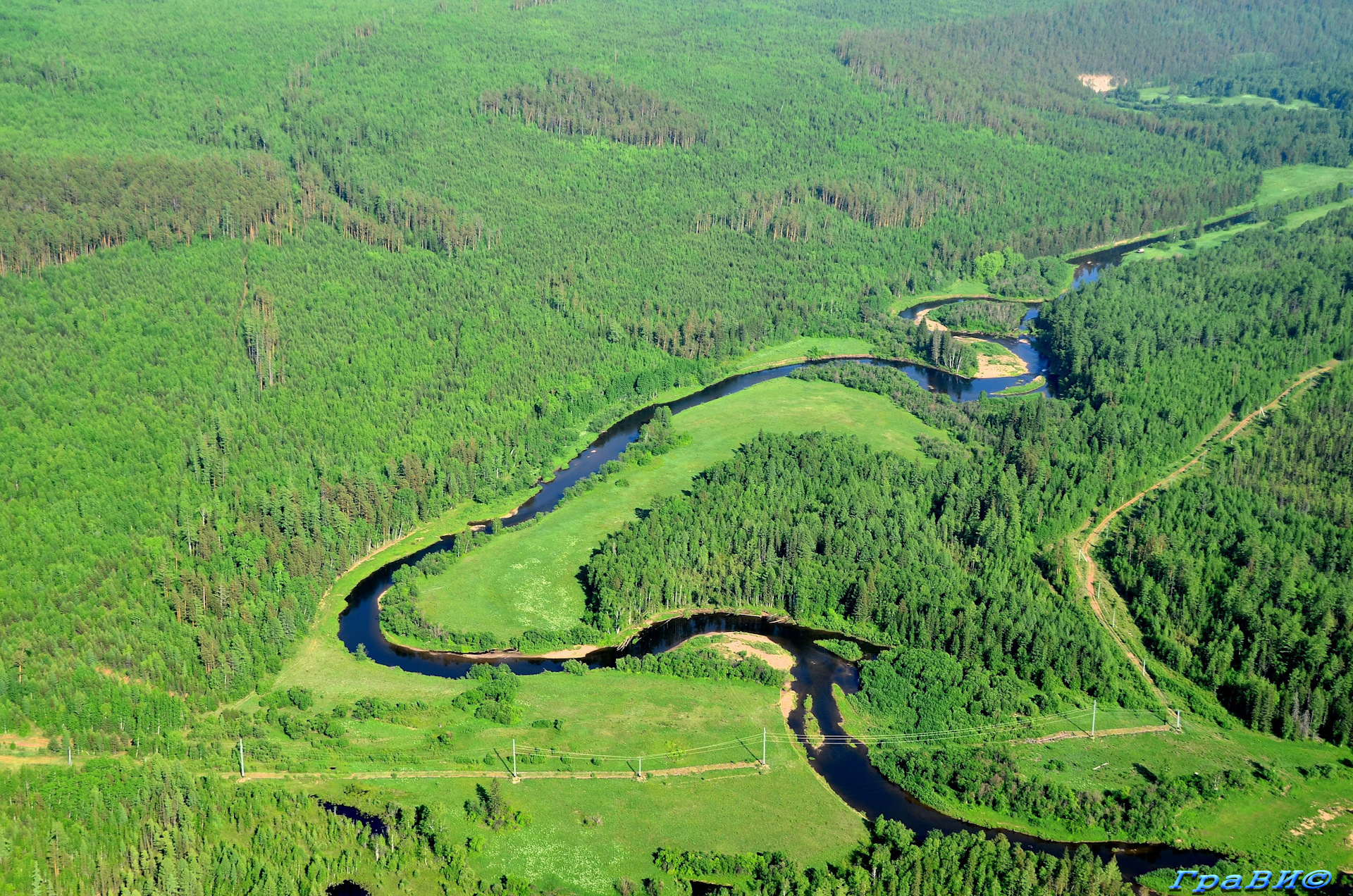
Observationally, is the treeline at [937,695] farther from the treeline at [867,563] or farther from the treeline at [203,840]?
the treeline at [203,840]

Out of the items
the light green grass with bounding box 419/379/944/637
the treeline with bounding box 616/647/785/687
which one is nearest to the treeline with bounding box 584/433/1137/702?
the light green grass with bounding box 419/379/944/637

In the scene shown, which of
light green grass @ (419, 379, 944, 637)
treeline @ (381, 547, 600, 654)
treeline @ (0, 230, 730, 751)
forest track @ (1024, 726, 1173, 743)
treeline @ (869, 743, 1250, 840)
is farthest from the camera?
light green grass @ (419, 379, 944, 637)

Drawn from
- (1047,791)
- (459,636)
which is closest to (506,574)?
(459,636)

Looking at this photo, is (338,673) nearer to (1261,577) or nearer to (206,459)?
(206,459)

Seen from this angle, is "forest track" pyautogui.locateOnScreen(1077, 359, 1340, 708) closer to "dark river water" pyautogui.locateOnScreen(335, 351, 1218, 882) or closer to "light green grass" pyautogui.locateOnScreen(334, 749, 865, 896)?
"dark river water" pyautogui.locateOnScreen(335, 351, 1218, 882)

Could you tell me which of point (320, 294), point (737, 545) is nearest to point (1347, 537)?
point (737, 545)
